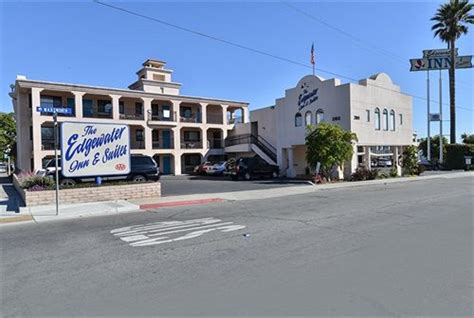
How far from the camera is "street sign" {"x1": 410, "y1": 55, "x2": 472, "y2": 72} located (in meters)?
38.7

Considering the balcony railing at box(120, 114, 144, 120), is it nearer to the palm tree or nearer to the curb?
the curb

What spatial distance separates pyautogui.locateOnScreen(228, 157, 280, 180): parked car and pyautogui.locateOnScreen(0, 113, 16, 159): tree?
146 feet

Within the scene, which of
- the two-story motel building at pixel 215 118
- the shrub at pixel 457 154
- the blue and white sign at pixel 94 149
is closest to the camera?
the blue and white sign at pixel 94 149

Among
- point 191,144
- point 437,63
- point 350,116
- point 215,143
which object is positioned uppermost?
point 437,63

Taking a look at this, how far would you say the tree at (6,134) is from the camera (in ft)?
177

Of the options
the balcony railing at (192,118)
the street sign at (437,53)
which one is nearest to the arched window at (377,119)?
the street sign at (437,53)

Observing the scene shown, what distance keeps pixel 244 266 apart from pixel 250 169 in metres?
21.6

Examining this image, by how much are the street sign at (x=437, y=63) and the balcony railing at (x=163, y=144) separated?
28.5 meters

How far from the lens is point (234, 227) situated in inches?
347

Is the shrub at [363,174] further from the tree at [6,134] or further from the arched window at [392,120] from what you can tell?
the tree at [6,134]

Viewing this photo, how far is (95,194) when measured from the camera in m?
14.3

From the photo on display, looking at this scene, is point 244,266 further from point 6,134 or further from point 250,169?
point 6,134

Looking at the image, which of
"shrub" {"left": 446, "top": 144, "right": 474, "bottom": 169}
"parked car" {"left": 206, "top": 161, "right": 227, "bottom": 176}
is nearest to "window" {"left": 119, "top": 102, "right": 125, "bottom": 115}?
"parked car" {"left": 206, "top": 161, "right": 227, "bottom": 176}

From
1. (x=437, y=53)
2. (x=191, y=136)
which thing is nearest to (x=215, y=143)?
(x=191, y=136)
